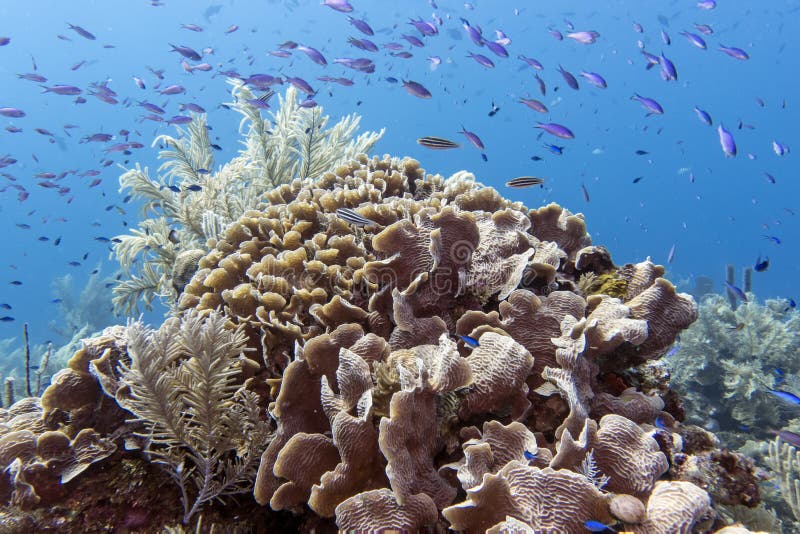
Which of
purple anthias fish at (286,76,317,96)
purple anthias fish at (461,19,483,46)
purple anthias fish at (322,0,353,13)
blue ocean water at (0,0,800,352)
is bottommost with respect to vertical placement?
blue ocean water at (0,0,800,352)

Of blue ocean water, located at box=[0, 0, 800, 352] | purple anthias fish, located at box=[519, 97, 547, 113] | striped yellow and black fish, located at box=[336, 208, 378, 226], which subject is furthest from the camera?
blue ocean water, located at box=[0, 0, 800, 352]

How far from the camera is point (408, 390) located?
1.82 meters

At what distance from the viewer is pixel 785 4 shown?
291 feet

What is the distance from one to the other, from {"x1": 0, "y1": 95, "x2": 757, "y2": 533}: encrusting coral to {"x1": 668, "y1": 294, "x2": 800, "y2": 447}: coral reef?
8372 mm

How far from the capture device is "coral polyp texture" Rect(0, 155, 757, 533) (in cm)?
176

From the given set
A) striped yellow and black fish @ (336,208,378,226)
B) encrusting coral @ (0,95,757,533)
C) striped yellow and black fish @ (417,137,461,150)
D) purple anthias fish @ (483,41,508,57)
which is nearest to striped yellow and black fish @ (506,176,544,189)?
striped yellow and black fish @ (417,137,461,150)

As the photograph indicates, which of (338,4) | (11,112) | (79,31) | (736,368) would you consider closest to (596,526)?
(736,368)

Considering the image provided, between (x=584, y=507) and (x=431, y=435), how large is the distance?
716mm

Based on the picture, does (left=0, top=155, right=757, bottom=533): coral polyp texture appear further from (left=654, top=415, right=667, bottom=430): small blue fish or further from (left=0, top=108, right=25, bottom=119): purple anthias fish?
(left=0, top=108, right=25, bottom=119): purple anthias fish

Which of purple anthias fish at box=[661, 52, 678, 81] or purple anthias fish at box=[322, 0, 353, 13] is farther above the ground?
A: purple anthias fish at box=[661, 52, 678, 81]

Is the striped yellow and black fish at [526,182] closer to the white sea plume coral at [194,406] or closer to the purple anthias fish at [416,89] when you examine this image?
the purple anthias fish at [416,89]

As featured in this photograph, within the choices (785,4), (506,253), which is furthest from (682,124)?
(506,253)

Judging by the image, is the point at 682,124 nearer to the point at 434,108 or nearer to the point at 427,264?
the point at 434,108

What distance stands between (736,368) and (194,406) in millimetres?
11343
